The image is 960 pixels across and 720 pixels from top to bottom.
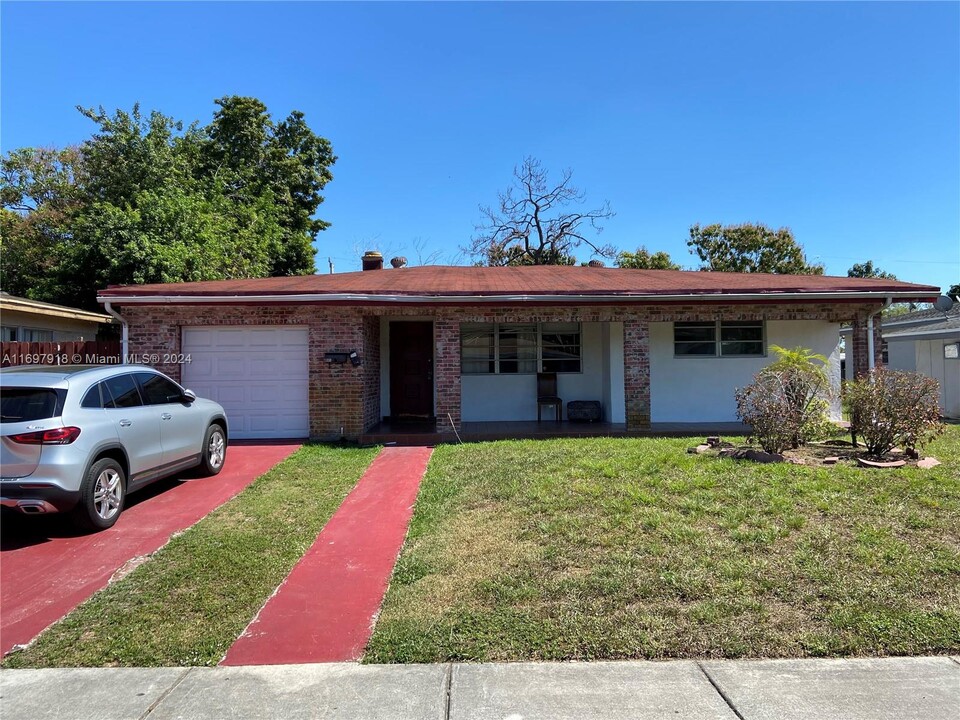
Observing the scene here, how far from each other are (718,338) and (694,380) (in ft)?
3.23

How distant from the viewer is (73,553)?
5.18 meters

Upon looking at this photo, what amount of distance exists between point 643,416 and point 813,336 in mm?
4248

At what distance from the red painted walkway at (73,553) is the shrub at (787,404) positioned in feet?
21.6

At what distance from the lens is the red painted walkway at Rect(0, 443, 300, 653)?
4.16 meters

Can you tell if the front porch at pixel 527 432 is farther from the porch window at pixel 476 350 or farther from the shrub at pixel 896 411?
the shrub at pixel 896 411

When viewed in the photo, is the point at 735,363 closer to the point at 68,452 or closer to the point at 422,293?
the point at 422,293

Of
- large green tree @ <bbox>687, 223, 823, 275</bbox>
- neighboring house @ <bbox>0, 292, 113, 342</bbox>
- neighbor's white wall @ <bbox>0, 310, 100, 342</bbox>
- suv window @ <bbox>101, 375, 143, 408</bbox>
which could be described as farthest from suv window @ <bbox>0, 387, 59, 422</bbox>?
large green tree @ <bbox>687, 223, 823, 275</bbox>

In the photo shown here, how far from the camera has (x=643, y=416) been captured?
1070cm

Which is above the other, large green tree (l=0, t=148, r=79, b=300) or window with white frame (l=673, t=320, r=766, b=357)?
large green tree (l=0, t=148, r=79, b=300)

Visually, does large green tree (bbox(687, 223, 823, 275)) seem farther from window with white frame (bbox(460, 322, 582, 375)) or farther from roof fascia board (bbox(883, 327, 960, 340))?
window with white frame (bbox(460, 322, 582, 375))

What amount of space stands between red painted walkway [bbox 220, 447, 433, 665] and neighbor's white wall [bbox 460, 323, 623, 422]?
5277mm

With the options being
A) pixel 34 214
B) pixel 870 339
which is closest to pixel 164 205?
pixel 34 214

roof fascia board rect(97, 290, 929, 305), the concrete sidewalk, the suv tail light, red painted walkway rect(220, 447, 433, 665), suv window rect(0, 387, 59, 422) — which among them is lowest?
the concrete sidewalk

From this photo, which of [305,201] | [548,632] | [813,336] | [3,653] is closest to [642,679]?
[548,632]
